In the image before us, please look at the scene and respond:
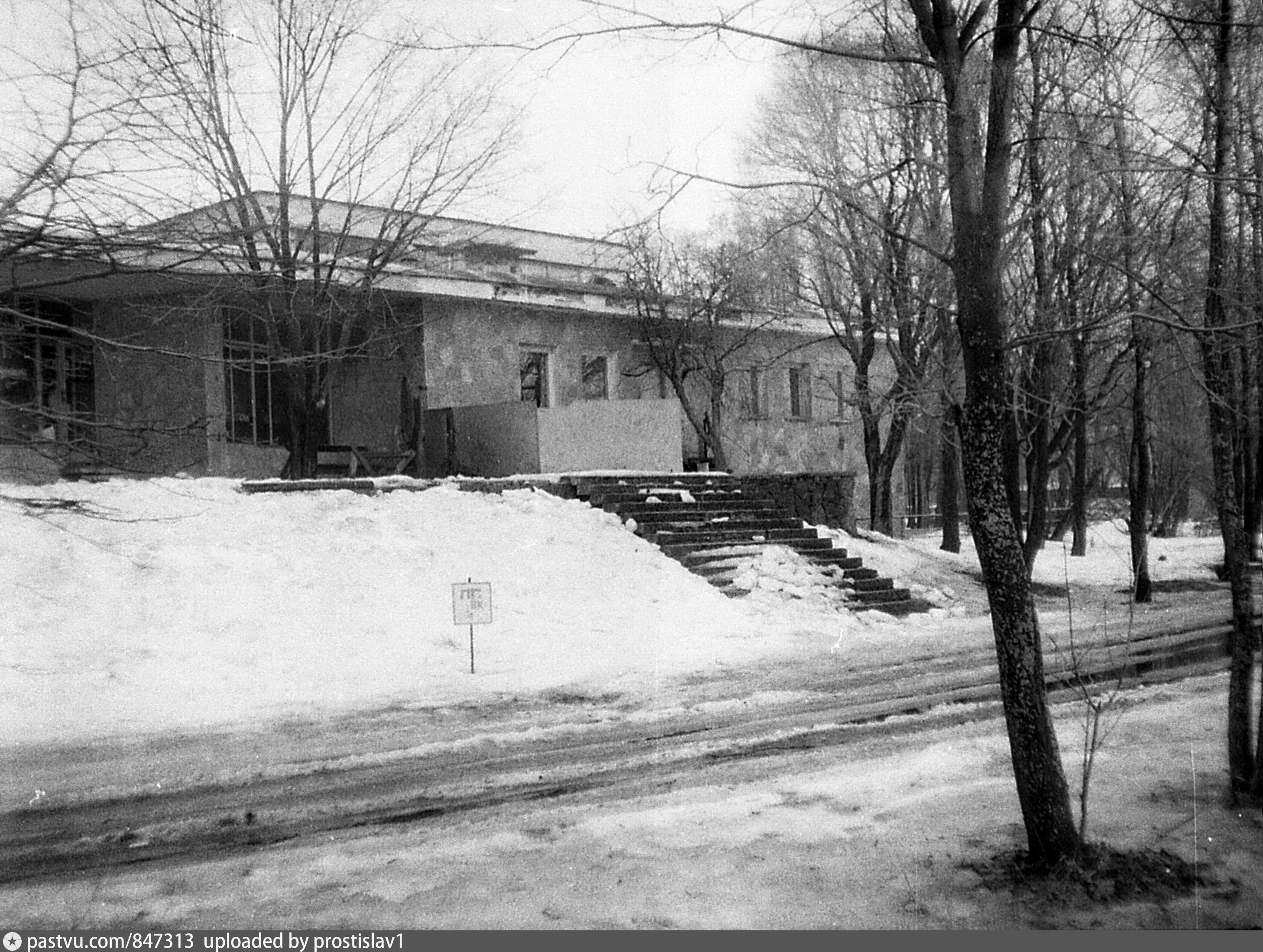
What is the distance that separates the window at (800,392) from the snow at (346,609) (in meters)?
11.6

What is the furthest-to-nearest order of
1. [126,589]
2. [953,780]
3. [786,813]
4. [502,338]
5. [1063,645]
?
[502,338]
[1063,645]
[126,589]
[953,780]
[786,813]

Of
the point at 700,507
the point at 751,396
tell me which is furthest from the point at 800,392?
the point at 700,507

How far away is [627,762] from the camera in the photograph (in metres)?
7.75

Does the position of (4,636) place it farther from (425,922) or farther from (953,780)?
(953,780)

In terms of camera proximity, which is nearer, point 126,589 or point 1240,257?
point 1240,257

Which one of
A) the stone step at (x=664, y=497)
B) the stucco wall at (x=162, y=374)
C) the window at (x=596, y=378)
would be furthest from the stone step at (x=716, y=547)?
the window at (x=596, y=378)

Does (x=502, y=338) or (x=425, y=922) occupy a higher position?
(x=502, y=338)

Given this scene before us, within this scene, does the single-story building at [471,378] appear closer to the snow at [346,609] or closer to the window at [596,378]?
the window at [596,378]

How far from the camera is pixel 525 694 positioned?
34.6 feet

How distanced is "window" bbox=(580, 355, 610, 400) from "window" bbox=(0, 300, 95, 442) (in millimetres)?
10039

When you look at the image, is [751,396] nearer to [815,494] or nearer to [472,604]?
[815,494]

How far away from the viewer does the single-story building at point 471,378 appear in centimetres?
1650

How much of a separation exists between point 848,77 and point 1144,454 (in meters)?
8.58

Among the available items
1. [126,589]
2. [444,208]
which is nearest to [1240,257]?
[126,589]
